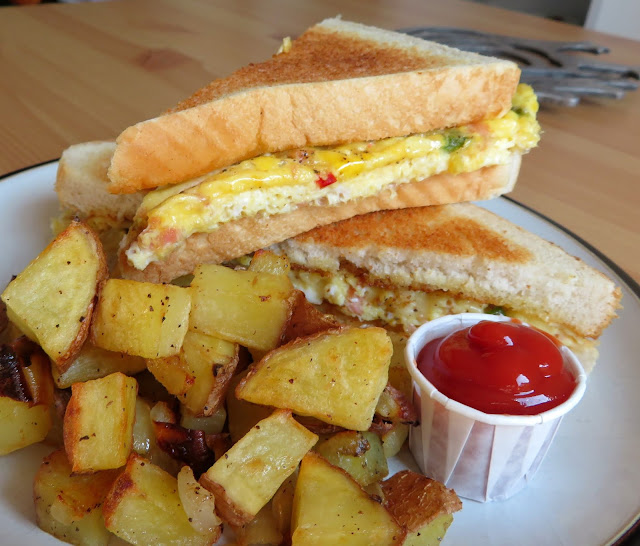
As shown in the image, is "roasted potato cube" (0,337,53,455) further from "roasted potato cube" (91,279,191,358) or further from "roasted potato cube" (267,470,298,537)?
"roasted potato cube" (267,470,298,537)

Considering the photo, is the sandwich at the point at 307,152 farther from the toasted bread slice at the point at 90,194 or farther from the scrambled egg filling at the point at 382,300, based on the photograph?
the scrambled egg filling at the point at 382,300

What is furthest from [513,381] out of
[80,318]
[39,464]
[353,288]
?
[39,464]

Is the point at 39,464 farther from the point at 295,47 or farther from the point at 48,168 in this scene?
the point at 295,47

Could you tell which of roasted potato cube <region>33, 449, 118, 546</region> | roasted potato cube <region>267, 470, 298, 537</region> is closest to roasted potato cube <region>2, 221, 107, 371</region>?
roasted potato cube <region>33, 449, 118, 546</region>

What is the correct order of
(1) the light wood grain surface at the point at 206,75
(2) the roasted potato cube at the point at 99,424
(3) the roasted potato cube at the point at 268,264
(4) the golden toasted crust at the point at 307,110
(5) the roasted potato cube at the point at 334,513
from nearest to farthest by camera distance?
(5) the roasted potato cube at the point at 334,513 < (2) the roasted potato cube at the point at 99,424 < (3) the roasted potato cube at the point at 268,264 < (4) the golden toasted crust at the point at 307,110 < (1) the light wood grain surface at the point at 206,75

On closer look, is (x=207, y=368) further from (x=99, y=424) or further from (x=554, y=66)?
(x=554, y=66)

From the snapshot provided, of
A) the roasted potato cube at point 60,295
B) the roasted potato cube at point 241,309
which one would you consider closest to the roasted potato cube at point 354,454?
the roasted potato cube at point 241,309

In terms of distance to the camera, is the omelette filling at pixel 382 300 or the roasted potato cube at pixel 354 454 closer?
the roasted potato cube at pixel 354 454
